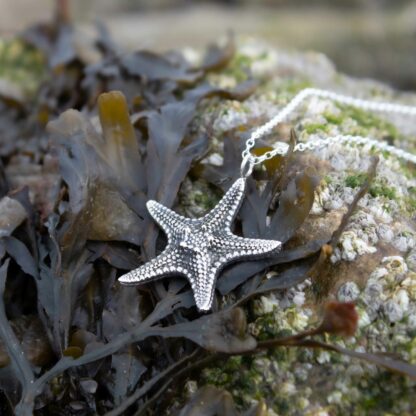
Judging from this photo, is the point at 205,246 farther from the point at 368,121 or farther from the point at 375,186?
the point at 368,121

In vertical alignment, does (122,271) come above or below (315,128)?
below

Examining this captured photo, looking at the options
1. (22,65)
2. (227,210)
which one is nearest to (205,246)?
(227,210)

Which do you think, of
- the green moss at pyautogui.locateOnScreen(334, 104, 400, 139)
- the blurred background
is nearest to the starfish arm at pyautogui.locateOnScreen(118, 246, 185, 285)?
the green moss at pyautogui.locateOnScreen(334, 104, 400, 139)

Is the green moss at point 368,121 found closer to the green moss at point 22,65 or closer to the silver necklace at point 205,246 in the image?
the silver necklace at point 205,246

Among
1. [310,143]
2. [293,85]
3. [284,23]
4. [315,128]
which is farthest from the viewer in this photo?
[284,23]

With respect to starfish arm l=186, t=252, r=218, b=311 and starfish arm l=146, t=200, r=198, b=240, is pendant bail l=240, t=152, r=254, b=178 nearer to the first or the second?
starfish arm l=146, t=200, r=198, b=240

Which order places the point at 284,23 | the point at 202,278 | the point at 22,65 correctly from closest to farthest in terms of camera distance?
the point at 202,278 < the point at 22,65 < the point at 284,23
